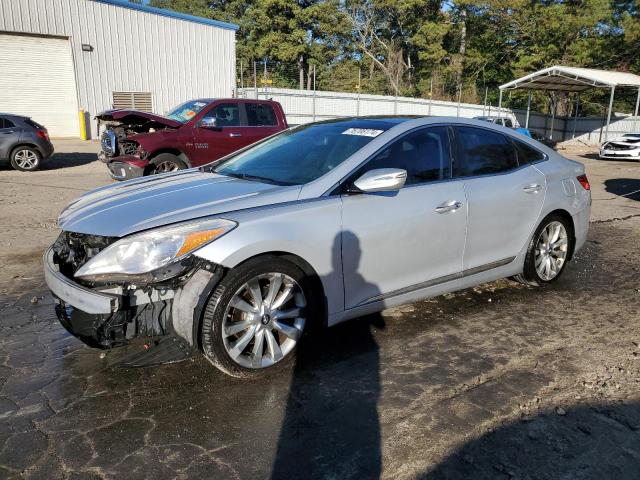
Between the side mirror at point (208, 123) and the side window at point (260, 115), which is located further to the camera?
the side window at point (260, 115)

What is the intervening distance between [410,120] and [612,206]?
7.41m

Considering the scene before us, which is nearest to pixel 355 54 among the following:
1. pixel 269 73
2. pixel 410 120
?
pixel 269 73

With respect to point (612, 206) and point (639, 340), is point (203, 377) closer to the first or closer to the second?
point (639, 340)

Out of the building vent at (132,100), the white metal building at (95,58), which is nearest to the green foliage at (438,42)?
the white metal building at (95,58)

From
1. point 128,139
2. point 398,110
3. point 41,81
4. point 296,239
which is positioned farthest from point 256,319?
point 398,110

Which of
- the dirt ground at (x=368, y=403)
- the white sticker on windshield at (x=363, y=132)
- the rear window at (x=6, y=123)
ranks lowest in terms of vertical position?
the dirt ground at (x=368, y=403)

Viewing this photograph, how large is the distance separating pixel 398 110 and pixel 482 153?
26.4 m

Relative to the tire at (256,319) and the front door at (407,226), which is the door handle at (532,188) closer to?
the front door at (407,226)

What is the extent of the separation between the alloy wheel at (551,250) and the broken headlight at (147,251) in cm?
314

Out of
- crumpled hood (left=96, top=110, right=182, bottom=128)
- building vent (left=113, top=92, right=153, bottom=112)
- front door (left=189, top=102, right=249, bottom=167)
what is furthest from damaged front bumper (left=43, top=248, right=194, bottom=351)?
building vent (left=113, top=92, right=153, bottom=112)

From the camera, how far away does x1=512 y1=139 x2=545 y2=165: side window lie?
4719 millimetres

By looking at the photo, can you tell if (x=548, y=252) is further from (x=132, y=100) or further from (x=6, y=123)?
(x=132, y=100)

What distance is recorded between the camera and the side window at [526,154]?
15.5 feet

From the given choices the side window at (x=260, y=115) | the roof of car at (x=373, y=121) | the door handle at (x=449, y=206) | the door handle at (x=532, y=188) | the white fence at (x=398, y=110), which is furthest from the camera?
the white fence at (x=398, y=110)
